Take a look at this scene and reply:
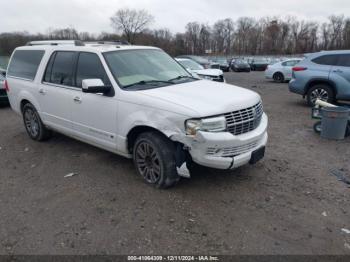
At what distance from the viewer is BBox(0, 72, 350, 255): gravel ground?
3195 mm

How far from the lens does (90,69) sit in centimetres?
480

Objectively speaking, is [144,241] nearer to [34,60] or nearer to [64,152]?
[64,152]

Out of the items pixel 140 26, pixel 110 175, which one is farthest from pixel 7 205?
pixel 140 26

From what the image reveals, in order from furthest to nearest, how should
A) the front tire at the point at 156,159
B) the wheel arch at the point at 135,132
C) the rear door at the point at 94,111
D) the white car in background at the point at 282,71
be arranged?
1. the white car in background at the point at 282,71
2. the rear door at the point at 94,111
3. the wheel arch at the point at 135,132
4. the front tire at the point at 156,159

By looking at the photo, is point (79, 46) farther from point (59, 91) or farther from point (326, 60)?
point (326, 60)

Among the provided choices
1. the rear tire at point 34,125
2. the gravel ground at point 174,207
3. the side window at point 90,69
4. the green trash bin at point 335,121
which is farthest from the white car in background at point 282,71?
the side window at point 90,69

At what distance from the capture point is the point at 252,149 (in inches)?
163

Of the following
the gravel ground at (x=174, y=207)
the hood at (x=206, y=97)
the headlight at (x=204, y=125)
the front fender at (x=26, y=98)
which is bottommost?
the gravel ground at (x=174, y=207)

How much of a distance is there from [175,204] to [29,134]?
14.1 feet

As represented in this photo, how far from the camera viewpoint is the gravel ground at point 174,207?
10.5 ft

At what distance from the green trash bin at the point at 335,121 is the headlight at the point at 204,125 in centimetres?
363

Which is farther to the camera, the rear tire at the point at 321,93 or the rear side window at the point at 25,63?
the rear tire at the point at 321,93

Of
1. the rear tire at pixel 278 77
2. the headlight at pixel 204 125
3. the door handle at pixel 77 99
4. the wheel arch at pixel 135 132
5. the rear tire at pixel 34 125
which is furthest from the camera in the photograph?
the rear tire at pixel 278 77

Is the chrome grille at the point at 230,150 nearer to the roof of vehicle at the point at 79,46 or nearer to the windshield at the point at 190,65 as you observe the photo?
the roof of vehicle at the point at 79,46
